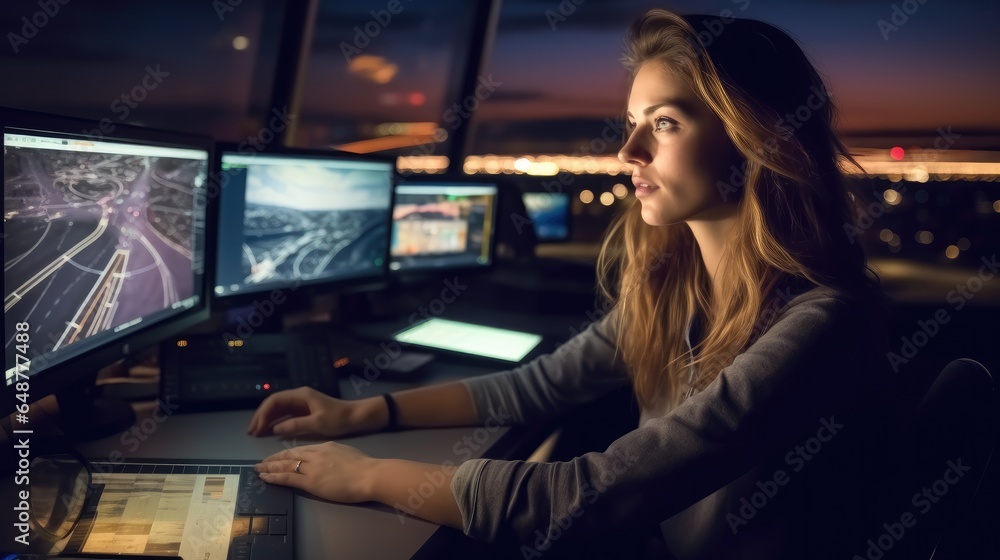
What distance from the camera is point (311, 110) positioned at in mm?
2928

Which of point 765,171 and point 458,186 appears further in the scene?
point 458,186

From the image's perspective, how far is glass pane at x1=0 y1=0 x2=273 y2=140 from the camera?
188 centimetres

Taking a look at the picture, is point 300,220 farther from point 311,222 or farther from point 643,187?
point 643,187

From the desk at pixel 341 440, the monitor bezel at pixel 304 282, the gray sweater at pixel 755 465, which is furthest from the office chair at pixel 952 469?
the monitor bezel at pixel 304 282

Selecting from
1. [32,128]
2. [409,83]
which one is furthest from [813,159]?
[409,83]

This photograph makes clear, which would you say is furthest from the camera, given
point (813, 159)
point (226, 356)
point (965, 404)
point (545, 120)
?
point (545, 120)

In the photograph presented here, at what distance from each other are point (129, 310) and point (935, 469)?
128 cm

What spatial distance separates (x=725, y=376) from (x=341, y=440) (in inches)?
26.8

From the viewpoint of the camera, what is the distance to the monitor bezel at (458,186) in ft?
7.27

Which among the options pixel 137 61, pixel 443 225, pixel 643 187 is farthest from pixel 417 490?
pixel 137 61

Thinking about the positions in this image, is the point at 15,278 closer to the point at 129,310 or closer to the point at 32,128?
the point at 32,128

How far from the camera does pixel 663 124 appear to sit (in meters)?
1.09

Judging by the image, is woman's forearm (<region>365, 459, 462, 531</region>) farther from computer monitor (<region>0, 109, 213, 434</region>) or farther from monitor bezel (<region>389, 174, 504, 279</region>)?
monitor bezel (<region>389, 174, 504, 279</region>)

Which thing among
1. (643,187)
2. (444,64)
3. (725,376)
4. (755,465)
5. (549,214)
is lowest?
(755,465)
